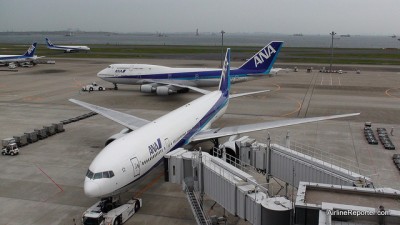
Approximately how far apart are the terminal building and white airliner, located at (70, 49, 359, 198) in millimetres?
2005

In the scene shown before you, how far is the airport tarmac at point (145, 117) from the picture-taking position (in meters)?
23.4

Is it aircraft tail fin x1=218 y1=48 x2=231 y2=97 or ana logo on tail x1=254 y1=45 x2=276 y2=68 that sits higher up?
ana logo on tail x1=254 y1=45 x2=276 y2=68

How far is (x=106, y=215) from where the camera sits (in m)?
20.3

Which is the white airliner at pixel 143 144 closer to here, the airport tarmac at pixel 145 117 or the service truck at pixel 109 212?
the service truck at pixel 109 212

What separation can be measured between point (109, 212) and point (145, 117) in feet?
87.9

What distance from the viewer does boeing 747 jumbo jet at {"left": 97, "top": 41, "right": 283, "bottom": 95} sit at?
59.8 meters

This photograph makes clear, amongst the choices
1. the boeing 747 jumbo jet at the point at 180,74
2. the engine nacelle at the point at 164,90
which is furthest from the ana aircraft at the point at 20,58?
the engine nacelle at the point at 164,90

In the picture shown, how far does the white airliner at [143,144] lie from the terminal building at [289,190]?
6.58 ft

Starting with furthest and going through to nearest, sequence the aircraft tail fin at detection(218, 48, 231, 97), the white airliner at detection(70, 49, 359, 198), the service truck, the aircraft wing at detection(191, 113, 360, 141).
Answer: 1. the aircraft tail fin at detection(218, 48, 231, 97)
2. the aircraft wing at detection(191, 113, 360, 141)
3. the white airliner at detection(70, 49, 359, 198)
4. the service truck

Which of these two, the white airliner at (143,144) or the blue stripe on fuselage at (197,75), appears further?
the blue stripe on fuselage at (197,75)

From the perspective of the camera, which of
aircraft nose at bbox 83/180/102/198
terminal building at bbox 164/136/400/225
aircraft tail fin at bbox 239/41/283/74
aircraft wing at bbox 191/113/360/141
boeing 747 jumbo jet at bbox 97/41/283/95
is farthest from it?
boeing 747 jumbo jet at bbox 97/41/283/95

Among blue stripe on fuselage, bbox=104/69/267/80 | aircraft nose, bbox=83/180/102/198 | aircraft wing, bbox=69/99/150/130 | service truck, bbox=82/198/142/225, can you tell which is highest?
blue stripe on fuselage, bbox=104/69/267/80

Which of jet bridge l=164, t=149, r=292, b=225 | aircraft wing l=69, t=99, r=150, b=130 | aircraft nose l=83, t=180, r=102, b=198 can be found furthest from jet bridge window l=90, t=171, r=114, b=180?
aircraft wing l=69, t=99, r=150, b=130

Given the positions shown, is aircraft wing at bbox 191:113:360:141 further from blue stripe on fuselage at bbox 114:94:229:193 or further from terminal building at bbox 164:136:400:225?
terminal building at bbox 164:136:400:225
